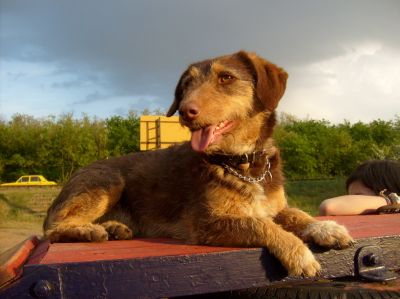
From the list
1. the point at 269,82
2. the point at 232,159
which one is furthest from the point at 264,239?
the point at 269,82

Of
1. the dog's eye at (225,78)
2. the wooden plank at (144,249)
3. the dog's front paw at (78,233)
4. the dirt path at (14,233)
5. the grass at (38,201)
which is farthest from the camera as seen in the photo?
the grass at (38,201)

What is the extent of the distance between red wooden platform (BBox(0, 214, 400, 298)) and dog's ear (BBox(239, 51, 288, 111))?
1583 millimetres

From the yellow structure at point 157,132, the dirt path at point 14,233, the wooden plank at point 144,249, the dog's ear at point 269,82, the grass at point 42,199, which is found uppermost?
the yellow structure at point 157,132

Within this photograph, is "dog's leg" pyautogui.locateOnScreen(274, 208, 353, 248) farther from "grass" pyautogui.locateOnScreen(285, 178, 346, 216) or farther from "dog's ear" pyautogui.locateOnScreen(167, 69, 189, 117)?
"grass" pyautogui.locateOnScreen(285, 178, 346, 216)

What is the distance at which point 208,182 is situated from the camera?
3.92 m

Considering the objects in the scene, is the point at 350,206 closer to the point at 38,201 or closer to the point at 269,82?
Answer: the point at 269,82

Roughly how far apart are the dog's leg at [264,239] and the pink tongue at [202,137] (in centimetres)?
68

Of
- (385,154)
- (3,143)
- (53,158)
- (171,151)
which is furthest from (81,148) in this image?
(171,151)

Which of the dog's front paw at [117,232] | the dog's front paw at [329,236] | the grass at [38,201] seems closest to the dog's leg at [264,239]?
the dog's front paw at [329,236]

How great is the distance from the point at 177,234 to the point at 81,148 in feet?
125

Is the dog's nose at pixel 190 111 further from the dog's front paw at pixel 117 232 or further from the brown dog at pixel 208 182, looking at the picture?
the dog's front paw at pixel 117 232

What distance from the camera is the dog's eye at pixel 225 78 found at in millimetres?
4398

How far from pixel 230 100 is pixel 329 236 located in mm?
1680

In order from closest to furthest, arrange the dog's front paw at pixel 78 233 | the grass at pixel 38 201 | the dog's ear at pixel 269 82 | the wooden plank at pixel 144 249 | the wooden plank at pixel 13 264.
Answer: the wooden plank at pixel 13 264
the wooden plank at pixel 144 249
the dog's front paw at pixel 78 233
the dog's ear at pixel 269 82
the grass at pixel 38 201
